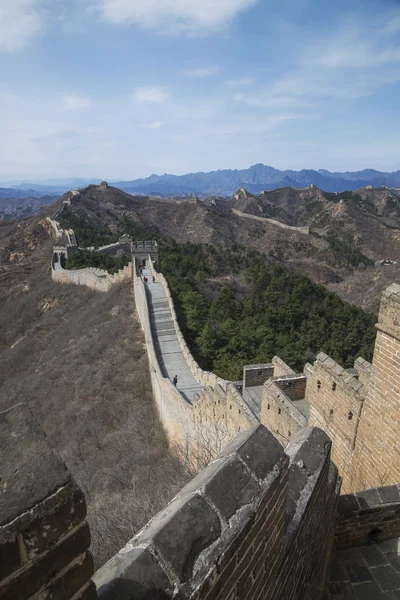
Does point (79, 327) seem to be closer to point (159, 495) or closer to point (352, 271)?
point (159, 495)

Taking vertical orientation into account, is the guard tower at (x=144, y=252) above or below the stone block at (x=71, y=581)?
below

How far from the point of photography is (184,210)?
8325 centimetres

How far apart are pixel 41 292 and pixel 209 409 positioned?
31.9 metres

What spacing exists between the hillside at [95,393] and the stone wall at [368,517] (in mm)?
4238

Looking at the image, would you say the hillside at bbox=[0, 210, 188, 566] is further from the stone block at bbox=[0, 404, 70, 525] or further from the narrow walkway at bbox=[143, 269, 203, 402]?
the stone block at bbox=[0, 404, 70, 525]

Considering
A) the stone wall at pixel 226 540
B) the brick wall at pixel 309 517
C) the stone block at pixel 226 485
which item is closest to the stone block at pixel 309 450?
the brick wall at pixel 309 517

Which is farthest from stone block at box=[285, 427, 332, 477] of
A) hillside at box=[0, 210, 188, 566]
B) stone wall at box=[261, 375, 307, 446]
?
hillside at box=[0, 210, 188, 566]

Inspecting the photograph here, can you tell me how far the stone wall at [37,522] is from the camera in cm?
121

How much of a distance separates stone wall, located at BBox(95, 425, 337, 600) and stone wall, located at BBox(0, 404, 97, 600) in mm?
335

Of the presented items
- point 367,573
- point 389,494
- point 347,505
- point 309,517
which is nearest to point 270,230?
point 389,494

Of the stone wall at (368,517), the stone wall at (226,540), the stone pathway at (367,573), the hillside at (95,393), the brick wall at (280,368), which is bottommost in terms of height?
the hillside at (95,393)

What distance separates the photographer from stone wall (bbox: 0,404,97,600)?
1.21 meters

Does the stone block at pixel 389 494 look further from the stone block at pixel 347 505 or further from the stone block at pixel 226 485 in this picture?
the stone block at pixel 226 485

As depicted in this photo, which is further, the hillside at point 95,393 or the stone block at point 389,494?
the hillside at point 95,393
